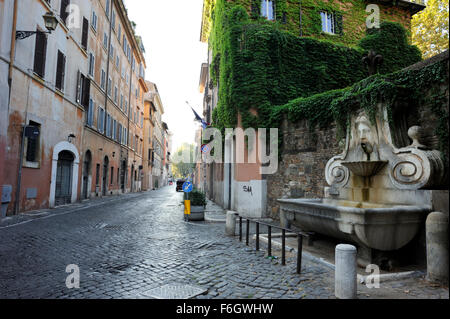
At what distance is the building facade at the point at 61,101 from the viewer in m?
10.5

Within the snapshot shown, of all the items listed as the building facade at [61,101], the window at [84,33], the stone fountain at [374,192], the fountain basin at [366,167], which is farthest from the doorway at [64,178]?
the fountain basin at [366,167]

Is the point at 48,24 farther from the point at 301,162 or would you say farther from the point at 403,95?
the point at 403,95

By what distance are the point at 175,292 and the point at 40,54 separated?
13.0m

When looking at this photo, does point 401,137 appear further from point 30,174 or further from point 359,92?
point 30,174

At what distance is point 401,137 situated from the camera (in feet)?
20.2

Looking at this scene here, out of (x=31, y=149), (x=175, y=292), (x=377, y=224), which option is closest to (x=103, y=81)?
(x=31, y=149)

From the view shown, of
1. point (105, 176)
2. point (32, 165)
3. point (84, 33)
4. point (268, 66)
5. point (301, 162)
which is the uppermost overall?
point (84, 33)

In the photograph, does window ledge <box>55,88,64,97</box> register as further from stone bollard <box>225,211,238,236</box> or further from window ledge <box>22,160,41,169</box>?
stone bollard <box>225,211,238,236</box>

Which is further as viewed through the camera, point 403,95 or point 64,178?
point 64,178

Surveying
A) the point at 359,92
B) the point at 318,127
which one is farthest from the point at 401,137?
the point at 318,127

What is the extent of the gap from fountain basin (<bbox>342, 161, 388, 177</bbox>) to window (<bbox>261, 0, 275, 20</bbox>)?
11.3 metres

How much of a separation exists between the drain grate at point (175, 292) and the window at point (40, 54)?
39.7 ft

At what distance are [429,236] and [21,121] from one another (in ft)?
42.9

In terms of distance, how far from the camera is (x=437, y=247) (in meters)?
4.00
